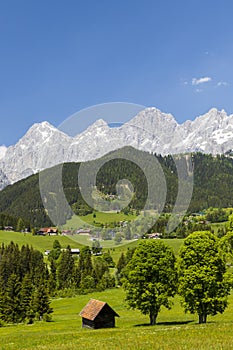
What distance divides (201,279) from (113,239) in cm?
1458

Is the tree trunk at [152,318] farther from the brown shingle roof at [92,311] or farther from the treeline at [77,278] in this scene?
the treeline at [77,278]

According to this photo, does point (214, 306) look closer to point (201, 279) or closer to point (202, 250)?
point (201, 279)

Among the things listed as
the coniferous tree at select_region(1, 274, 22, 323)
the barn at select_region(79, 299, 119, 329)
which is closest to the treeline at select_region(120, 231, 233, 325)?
the barn at select_region(79, 299, 119, 329)

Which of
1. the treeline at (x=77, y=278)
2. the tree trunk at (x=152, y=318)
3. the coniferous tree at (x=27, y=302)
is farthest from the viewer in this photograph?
the treeline at (x=77, y=278)

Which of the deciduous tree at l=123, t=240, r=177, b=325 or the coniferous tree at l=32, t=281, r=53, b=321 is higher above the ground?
the deciduous tree at l=123, t=240, r=177, b=325

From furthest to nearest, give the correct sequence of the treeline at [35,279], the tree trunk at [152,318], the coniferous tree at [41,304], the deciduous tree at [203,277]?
the treeline at [35,279]
the coniferous tree at [41,304]
the tree trunk at [152,318]
the deciduous tree at [203,277]

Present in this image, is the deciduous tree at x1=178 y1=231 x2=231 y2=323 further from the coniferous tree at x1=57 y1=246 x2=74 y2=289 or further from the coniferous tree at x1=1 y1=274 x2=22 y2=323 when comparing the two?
the coniferous tree at x1=57 y1=246 x2=74 y2=289

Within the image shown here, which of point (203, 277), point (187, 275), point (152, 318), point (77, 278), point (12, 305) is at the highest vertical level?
point (187, 275)

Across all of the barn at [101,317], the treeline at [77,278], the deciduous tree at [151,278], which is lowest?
the treeline at [77,278]

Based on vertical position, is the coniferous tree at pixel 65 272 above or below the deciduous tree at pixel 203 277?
below

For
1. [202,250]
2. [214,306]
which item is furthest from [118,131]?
[214,306]

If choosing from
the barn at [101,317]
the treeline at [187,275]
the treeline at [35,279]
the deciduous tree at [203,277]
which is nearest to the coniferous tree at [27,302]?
the treeline at [35,279]

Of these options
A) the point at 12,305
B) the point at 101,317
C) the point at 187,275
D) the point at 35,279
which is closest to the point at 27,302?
the point at 12,305

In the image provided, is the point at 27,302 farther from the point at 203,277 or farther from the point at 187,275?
the point at 203,277
